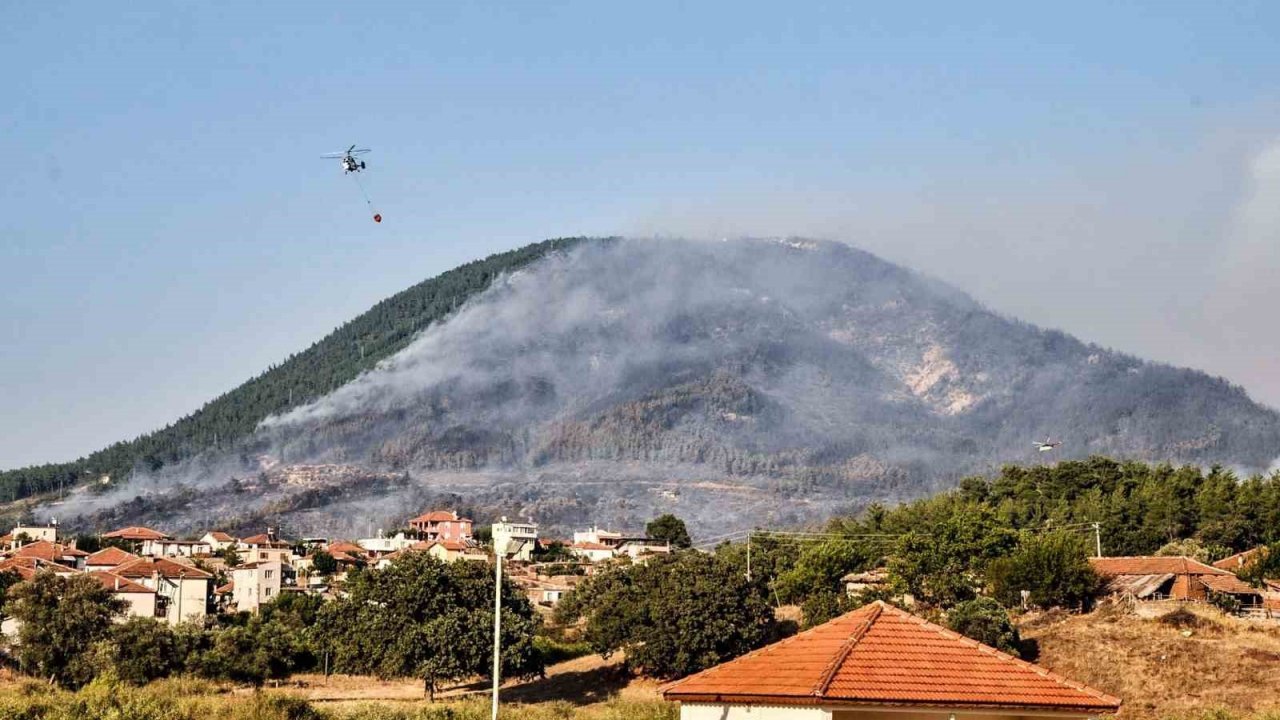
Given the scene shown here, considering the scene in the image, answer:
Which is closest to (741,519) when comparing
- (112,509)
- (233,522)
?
(233,522)

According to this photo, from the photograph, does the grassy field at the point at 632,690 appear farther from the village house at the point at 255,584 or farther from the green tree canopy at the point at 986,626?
the village house at the point at 255,584

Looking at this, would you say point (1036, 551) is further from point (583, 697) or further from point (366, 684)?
point (366, 684)

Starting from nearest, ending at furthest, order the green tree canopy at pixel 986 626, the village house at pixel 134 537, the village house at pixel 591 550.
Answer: the green tree canopy at pixel 986 626 → the village house at pixel 134 537 → the village house at pixel 591 550

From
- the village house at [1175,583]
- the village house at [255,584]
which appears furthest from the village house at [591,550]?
the village house at [1175,583]

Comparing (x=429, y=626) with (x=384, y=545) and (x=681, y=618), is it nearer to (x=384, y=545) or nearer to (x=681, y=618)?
(x=681, y=618)

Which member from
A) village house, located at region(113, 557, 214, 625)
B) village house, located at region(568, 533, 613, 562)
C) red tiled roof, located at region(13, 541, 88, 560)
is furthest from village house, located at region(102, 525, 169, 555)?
village house, located at region(568, 533, 613, 562)

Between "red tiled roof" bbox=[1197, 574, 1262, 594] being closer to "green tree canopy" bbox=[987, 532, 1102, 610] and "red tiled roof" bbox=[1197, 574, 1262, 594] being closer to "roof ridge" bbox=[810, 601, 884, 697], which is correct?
"green tree canopy" bbox=[987, 532, 1102, 610]
